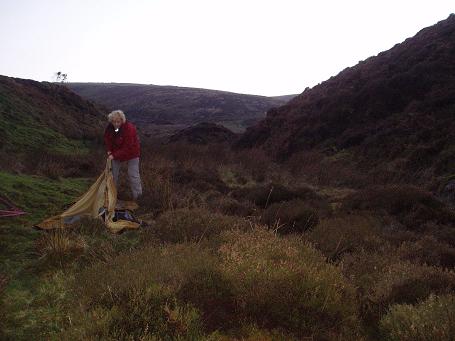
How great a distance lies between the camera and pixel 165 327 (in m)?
3.28

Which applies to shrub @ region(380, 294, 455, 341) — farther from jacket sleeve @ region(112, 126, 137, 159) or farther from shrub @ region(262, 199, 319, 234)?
jacket sleeve @ region(112, 126, 137, 159)

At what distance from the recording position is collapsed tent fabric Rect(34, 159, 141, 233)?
6618 millimetres

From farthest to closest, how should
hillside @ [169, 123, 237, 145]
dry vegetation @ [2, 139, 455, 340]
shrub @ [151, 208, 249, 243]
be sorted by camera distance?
hillside @ [169, 123, 237, 145] → shrub @ [151, 208, 249, 243] → dry vegetation @ [2, 139, 455, 340]

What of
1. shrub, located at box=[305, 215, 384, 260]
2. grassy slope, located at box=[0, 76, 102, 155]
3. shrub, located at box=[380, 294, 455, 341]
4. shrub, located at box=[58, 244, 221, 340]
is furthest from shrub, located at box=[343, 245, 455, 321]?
grassy slope, located at box=[0, 76, 102, 155]

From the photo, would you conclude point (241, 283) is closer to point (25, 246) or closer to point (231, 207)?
point (25, 246)

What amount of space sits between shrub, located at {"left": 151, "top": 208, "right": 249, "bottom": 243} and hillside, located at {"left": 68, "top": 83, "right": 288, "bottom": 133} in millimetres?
41652

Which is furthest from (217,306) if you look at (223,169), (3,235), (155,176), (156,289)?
(223,169)

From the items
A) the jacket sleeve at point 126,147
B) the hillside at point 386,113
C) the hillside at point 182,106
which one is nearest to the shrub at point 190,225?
the jacket sleeve at point 126,147

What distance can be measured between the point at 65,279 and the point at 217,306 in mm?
1805

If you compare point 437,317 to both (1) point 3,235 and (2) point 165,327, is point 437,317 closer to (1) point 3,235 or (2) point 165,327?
(2) point 165,327

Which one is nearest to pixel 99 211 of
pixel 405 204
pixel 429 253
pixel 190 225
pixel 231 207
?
pixel 190 225

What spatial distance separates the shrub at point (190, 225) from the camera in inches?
235

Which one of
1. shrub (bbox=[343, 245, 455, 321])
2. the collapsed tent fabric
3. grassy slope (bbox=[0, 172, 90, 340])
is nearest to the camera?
grassy slope (bbox=[0, 172, 90, 340])

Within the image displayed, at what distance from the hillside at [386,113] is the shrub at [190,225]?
8776 millimetres
